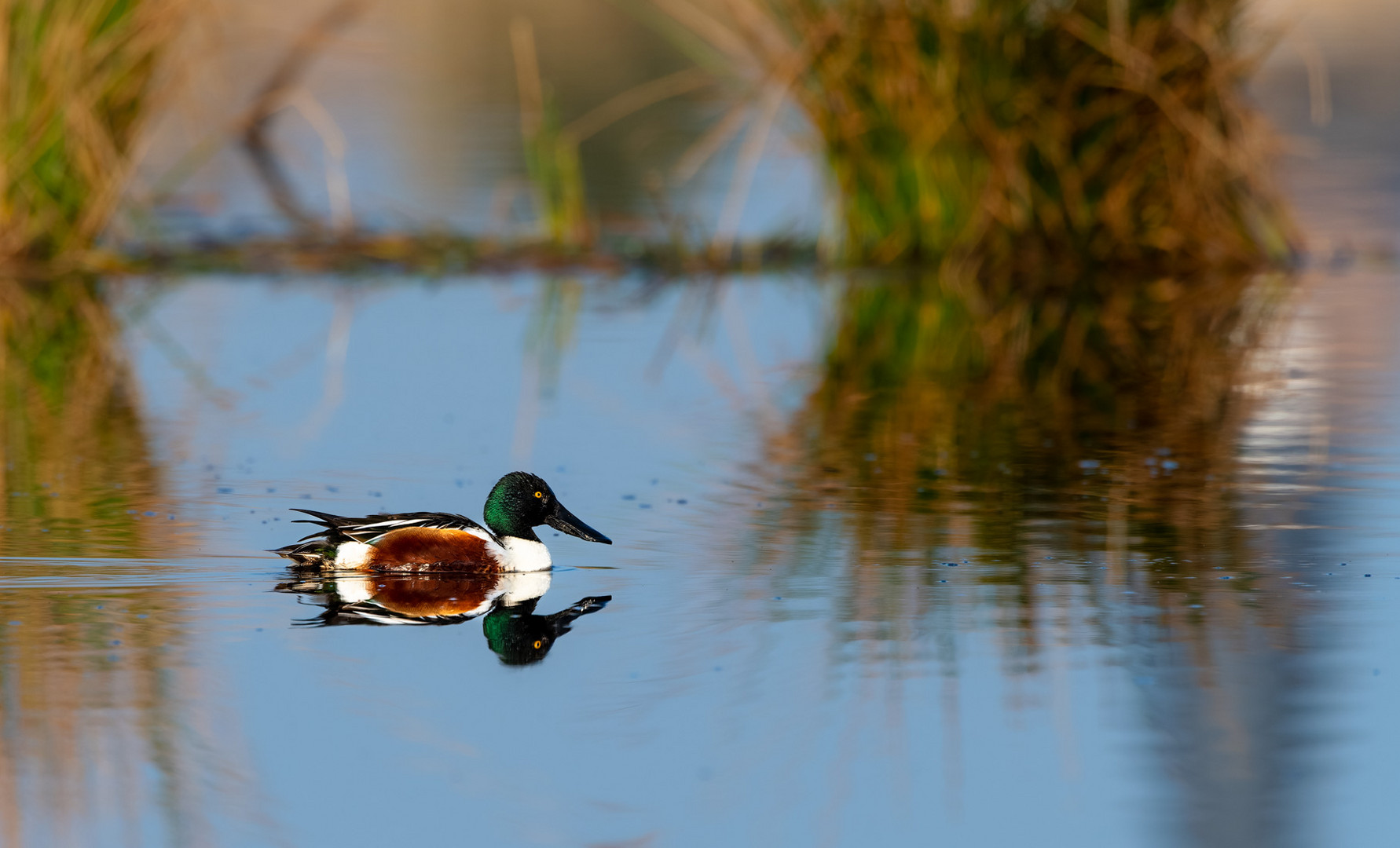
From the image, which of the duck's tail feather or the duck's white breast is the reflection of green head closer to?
the duck's white breast

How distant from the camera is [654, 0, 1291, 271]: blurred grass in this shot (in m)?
12.2

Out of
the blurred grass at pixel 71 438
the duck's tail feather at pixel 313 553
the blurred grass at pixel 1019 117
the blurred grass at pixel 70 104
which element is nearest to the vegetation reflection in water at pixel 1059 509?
the blurred grass at pixel 1019 117

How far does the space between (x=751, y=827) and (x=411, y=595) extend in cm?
216

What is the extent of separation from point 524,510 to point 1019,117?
22.1ft

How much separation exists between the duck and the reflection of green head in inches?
12.8

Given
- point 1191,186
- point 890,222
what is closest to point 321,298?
point 890,222

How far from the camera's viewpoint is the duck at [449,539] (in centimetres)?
608

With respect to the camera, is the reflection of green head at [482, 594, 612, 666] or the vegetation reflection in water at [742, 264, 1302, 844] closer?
the vegetation reflection in water at [742, 264, 1302, 844]

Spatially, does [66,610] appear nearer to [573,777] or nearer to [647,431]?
[573,777]

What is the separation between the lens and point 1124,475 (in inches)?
302

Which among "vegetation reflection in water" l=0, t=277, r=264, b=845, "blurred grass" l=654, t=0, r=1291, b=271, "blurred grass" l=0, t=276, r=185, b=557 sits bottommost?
"vegetation reflection in water" l=0, t=277, r=264, b=845

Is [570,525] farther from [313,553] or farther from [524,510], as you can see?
[313,553]

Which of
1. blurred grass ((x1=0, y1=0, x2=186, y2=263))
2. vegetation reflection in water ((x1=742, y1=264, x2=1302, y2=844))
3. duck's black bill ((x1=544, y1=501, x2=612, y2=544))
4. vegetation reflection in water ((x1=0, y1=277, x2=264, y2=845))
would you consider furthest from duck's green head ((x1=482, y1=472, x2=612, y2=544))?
blurred grass ((x1=0, y1=0, x2=186, y2=263))

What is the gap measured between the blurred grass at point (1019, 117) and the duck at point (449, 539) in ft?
19.4
